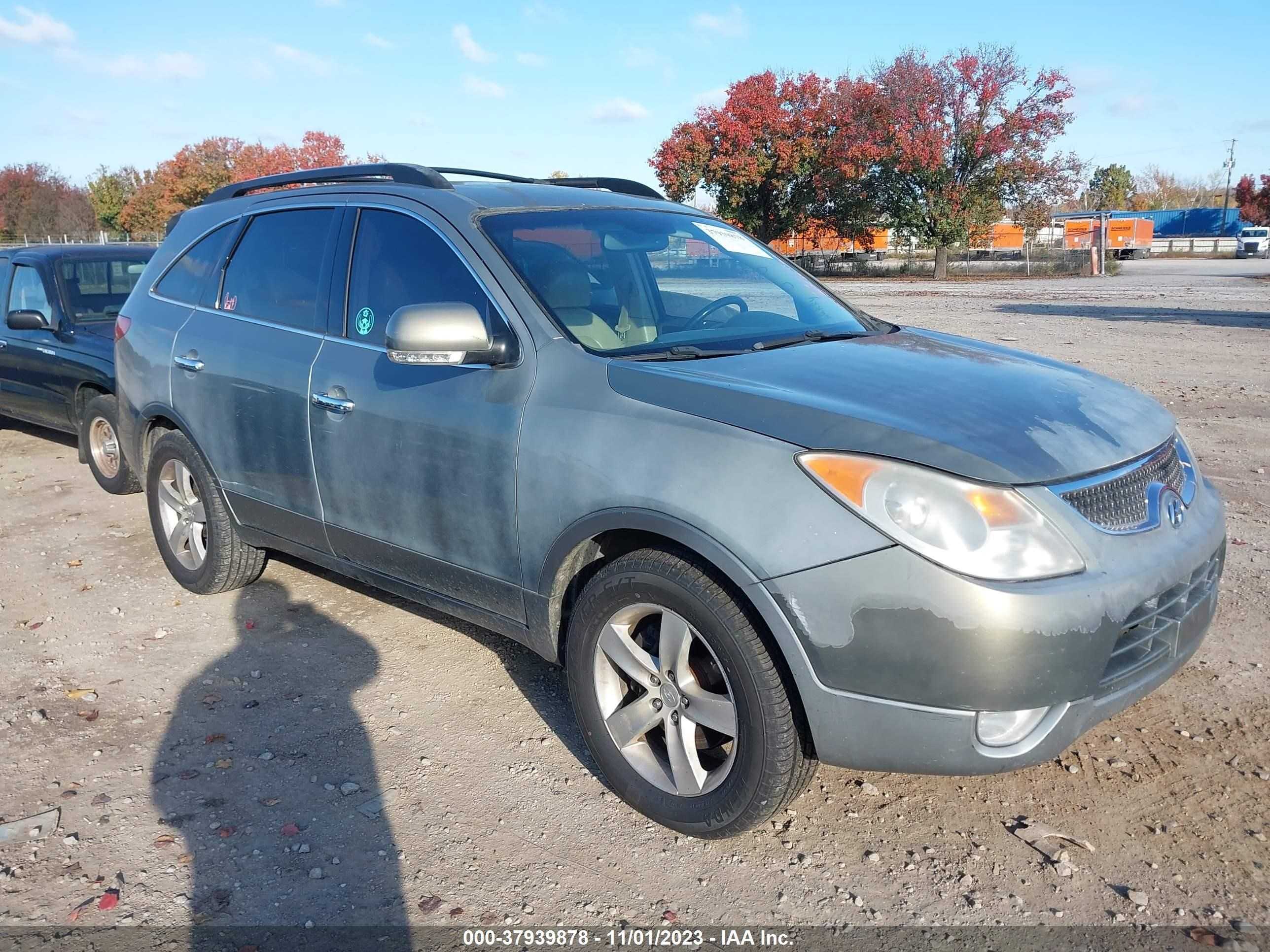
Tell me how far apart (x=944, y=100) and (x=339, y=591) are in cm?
3599

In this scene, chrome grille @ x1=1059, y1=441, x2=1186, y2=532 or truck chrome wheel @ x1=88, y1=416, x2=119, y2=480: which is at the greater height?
chrome grille @ x1=1059, y1=441, x2=1186, y2=532

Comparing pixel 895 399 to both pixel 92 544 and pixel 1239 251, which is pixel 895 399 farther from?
pixel 1239 251

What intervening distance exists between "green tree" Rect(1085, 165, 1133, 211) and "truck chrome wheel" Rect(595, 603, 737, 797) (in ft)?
341

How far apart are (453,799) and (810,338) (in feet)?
6.62

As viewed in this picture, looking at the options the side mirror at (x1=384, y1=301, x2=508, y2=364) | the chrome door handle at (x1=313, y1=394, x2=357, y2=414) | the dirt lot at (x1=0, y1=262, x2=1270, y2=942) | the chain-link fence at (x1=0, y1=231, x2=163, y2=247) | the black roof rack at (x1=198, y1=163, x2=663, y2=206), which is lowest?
the dirt lot at (x1=0, y1=262, x2=1270, y2=942)

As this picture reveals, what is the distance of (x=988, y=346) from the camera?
3.89 meters

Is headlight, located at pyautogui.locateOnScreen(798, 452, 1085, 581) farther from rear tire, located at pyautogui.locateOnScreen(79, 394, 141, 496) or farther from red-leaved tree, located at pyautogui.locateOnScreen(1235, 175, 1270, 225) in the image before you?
red-leaved tree, located at pyautogui.locateOnScreen(1235, 175, 1270, 225)

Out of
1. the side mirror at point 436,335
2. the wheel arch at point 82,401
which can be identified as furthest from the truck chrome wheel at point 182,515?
the wheel arch at point 82,401

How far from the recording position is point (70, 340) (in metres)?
7.56

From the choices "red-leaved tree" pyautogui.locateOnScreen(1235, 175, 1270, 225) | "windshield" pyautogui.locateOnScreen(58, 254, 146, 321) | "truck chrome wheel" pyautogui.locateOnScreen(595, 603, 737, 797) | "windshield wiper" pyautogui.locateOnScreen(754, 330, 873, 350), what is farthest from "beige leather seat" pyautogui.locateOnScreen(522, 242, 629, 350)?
"red-leaved tree" pyautogui.locateOnScreen(1235, 175, 1270, 225)

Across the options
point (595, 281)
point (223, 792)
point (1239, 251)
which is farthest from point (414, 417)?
point (1239, 251)

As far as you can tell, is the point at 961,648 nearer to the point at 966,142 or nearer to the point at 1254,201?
the point at 966,142

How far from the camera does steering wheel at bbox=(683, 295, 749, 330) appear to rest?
3.64m

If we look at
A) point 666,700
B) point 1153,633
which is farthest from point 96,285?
point 1153,633
